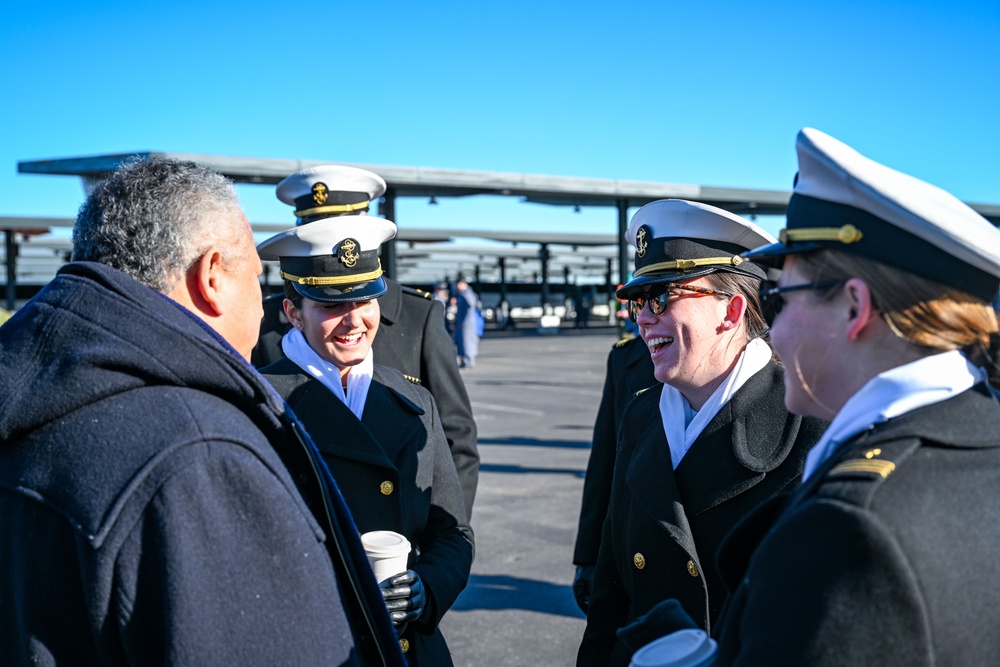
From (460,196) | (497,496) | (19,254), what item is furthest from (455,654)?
(19,254)

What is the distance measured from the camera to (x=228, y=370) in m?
1.54

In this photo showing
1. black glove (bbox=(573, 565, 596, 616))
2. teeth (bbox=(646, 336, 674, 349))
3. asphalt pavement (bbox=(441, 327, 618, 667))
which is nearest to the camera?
teeth (bbox=(646, 336, 674, 349))

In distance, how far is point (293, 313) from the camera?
3.15m

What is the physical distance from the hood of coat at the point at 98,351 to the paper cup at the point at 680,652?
83cm

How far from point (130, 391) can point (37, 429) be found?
0.17 metres

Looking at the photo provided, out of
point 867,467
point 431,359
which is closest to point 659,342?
point 867,467

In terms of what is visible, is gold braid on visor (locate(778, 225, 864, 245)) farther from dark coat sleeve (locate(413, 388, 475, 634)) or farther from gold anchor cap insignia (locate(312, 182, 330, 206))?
gold anchor cap insignia (locate(312, 182, 330, 206))

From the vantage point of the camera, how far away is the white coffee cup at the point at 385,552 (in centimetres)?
216

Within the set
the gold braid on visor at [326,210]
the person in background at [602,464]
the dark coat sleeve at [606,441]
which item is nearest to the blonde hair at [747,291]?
the person in background at [602,464]

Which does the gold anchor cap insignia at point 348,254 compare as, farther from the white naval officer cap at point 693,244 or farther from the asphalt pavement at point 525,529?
the asphalt pavement at point 525,529

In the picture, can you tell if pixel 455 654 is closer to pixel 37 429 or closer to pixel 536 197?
pixel 37 429

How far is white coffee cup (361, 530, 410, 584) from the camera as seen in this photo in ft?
7.07

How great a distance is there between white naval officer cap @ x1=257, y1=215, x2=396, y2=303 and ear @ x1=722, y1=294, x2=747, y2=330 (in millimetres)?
1199

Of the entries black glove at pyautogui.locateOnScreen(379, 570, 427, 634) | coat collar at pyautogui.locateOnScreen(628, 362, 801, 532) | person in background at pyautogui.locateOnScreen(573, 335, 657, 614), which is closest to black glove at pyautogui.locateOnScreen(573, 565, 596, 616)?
person in background at pyautogui.locateOnScreen(573, 335, 657, 614)
